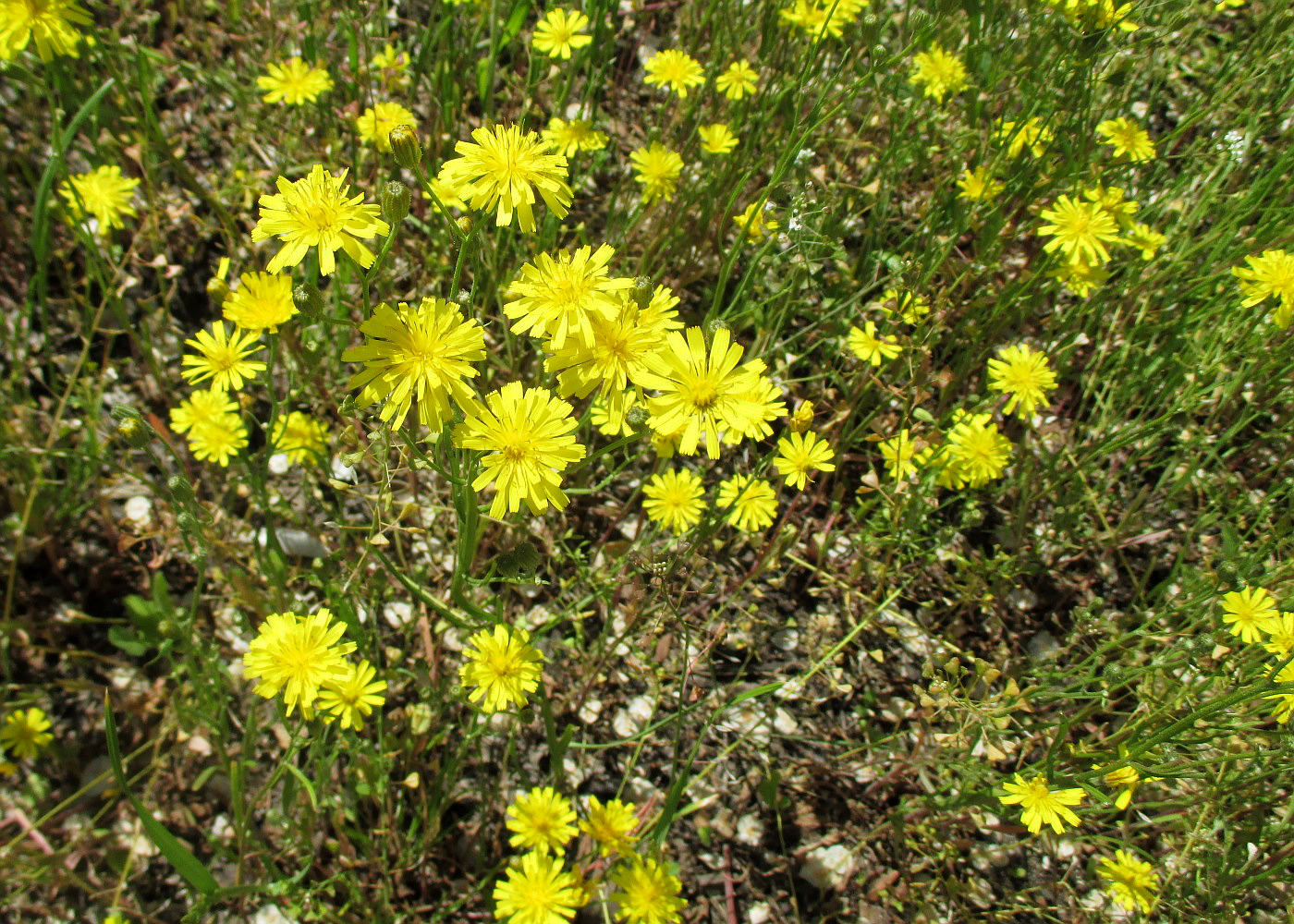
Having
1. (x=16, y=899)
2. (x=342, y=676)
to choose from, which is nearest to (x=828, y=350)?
(x=342, y=676)

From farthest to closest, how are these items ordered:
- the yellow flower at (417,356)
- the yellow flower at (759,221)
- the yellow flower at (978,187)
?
the yellow flower at (978,187)
the yellow flower at (759,221)
the yellow flower at (417,356)

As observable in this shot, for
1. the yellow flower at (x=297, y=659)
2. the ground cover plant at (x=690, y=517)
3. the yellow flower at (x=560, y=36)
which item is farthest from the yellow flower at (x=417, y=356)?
the yellow flower at (x=560, y=36)

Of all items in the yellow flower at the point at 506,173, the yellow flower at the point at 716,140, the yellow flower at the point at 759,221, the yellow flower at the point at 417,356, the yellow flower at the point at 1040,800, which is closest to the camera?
the yellow flower at the point at 417,356

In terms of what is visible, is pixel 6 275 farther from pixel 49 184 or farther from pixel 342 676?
pixel 342 676

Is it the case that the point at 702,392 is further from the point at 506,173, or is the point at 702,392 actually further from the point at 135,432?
the point at 135,432

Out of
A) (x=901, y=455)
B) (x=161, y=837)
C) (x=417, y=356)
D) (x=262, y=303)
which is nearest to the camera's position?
(x=417, y=356)

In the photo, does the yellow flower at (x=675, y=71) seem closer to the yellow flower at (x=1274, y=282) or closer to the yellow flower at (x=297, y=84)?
the yellow flower at (x=297, y=84)

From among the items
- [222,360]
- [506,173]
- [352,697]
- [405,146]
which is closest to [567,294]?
[506,173]

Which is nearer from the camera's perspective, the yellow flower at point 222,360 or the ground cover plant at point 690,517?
the ground cover plant at point 690,517
